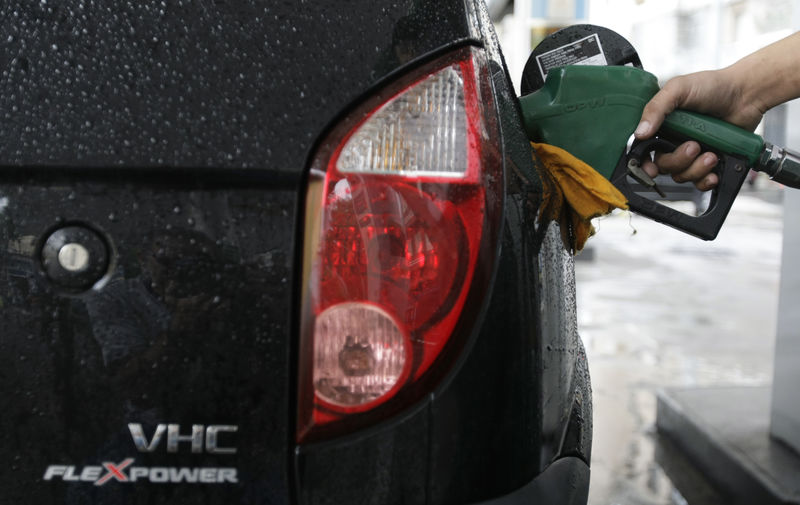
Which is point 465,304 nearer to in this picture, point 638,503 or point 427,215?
point 427,215

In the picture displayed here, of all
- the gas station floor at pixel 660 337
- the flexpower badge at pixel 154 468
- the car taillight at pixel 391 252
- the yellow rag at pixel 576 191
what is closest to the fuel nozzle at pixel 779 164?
the gas station floor at pixel 660 337

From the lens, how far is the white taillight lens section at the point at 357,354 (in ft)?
3.21

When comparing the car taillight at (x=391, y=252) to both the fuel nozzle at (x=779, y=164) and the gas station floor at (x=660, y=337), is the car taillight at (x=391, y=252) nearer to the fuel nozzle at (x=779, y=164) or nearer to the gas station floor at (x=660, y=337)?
the gas station floor at (x=660, y=337)

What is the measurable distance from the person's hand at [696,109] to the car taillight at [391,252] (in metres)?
0.71

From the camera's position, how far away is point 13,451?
3.18ft

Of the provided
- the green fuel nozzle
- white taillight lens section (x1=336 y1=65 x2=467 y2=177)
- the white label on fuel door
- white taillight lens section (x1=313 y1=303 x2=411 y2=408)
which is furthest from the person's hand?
white taillight lens section (x1=313 y1=303 x2=411 y2=408)

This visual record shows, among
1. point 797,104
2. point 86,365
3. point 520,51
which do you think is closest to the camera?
point 86,365

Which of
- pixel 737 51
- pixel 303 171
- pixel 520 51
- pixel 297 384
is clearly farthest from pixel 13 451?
pixel 737 51

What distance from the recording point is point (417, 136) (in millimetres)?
1003

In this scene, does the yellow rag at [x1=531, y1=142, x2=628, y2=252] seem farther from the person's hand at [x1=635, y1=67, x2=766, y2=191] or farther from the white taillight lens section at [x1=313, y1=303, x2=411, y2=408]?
the white taillight lens section at [x1=313, y1=303, x2=411, y2=408]

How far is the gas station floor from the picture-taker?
3.51 metres

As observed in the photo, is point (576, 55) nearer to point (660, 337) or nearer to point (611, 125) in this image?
point (611, 125)

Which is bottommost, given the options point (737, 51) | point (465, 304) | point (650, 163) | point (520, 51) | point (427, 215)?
point (465, 304)

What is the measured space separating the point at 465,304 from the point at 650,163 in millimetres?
854
